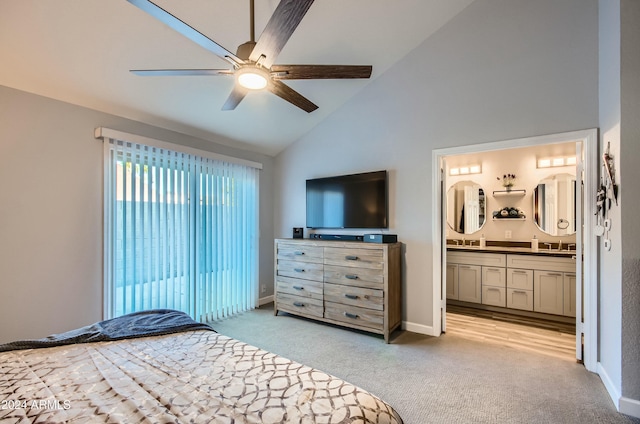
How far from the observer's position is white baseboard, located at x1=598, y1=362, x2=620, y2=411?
2.00 m

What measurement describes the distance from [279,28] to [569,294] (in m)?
4.38

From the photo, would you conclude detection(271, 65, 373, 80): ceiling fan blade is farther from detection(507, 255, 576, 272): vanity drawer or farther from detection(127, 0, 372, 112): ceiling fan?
detection(507, 255, 576, 272): vanity drawer

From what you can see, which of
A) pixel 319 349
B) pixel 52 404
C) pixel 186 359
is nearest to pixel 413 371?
pixel 319 349

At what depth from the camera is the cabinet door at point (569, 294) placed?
3.54m

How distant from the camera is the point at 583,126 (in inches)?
101

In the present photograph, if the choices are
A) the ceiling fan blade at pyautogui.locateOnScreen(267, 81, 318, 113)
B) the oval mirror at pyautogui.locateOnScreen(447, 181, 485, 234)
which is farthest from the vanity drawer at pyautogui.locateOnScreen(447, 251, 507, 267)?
the ceiling fan blade at pyautogui.locateOnScreen(267, 81, 318, 113)

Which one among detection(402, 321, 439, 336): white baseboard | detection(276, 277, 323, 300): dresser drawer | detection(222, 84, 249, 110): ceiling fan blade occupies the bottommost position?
detection(402, 321, 439, 336): white baseboard

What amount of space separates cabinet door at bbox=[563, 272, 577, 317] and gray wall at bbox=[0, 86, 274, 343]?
17.4ft

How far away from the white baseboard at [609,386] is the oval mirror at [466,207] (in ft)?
8.42

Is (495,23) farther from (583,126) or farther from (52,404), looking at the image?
(52,404)

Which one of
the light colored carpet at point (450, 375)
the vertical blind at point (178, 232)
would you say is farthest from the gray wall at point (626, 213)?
the vertical blind at point (178, 232)

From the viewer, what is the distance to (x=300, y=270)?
378cm

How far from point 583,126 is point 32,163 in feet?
15.9

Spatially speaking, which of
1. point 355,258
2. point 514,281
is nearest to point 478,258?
A: point 514,281
